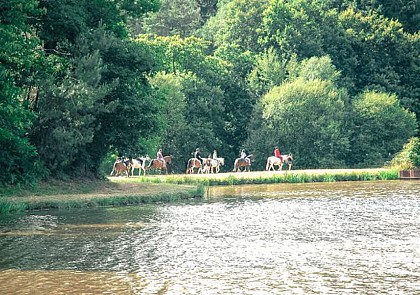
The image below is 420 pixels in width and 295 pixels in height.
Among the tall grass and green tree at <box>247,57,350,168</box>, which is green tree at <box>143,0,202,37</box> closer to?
green tree at <box>247,57,350,168</box>

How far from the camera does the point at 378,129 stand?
6100 cm

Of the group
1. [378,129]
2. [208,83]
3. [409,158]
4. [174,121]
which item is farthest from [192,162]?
[378,129]

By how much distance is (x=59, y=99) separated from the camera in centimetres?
3106

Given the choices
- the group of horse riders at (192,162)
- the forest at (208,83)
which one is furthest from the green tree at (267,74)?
the group of horse riders at (192,162)

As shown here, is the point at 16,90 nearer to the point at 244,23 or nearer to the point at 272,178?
the point at 272,178

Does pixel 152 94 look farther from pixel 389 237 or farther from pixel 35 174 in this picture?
pixel 389 237

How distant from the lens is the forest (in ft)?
101

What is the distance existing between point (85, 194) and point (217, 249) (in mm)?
14673

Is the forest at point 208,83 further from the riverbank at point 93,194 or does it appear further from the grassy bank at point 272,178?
the grassy bank at point 272,178

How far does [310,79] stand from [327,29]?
885cm

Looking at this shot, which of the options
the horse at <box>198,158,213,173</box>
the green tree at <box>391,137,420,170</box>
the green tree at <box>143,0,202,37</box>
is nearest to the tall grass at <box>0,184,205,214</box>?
the horse at <box>198,158,213,173</box>

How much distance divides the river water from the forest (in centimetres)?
575

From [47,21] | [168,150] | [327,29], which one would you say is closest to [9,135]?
[47,21]

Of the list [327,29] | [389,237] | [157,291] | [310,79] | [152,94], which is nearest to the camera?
[157,291]
